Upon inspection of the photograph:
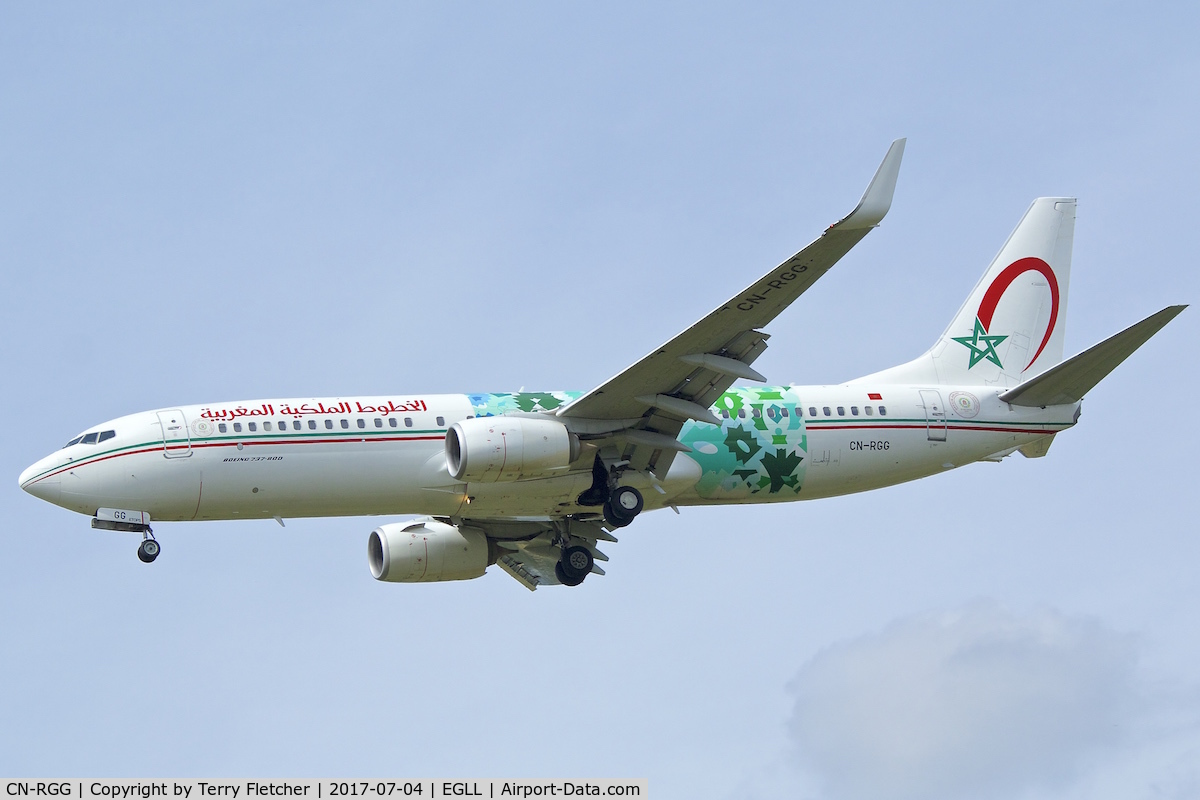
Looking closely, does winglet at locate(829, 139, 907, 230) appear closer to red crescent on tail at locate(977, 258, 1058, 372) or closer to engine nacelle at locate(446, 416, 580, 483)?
engine nacelle at locate(446, 416, 580, 483)

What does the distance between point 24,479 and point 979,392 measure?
23063 millimetres

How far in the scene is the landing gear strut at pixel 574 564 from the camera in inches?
1791

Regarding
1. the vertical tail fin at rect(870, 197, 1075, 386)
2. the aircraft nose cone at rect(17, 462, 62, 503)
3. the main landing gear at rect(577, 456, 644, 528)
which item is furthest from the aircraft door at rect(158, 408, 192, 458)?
the vertical tail fin at rect(870, 197, 1075, 386)

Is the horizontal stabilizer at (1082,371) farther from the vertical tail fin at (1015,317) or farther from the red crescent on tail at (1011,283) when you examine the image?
the red crescent on tail at (1011,283)

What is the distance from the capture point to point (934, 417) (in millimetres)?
45188

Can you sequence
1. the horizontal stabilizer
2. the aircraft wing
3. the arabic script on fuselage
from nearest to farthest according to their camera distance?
1. the aircraft wing
2. the arabic script on fuselage
3. the horizontal stabilizer

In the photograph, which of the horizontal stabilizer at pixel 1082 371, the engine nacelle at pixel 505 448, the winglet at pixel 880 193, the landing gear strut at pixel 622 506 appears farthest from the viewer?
the landing gear strut at pixel 622 506

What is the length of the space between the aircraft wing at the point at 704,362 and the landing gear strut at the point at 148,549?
955cm

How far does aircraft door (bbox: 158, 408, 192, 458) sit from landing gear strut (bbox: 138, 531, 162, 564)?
6.28ft

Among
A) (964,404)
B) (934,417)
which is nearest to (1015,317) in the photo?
(964,404)

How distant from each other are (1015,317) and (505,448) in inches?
645

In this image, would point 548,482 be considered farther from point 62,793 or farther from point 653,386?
point 62,793

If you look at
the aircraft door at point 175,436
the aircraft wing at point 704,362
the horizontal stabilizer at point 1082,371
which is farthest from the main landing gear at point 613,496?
the horizontal stabilizer at point 1082,371

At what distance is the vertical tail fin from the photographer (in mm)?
47375
